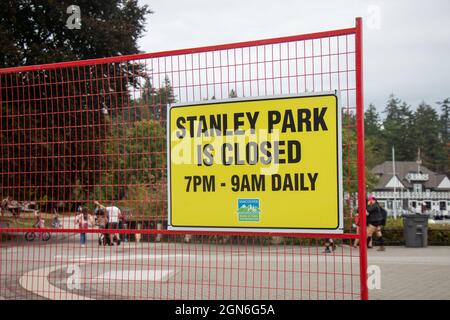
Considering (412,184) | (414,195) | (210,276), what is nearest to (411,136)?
(412,184)

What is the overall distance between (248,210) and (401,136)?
120175 millimetres

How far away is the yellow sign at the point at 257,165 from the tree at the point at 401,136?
116051 millimetres

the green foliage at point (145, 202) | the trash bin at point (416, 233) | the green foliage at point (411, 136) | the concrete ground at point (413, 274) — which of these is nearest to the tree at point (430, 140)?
the green foliage at point (411, 136)

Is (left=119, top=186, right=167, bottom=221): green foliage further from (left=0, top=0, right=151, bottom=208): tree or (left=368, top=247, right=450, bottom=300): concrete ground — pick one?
(left=368, top=247, right=450, bottom=300): concrete ground

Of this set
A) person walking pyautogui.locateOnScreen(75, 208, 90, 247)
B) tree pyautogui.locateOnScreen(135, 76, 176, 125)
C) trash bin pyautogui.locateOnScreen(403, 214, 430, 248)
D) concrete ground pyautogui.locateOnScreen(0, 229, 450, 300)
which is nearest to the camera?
tree pyautogui.locateOnScreen(135, 76, 176, 125)

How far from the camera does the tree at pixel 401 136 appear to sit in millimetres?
115000

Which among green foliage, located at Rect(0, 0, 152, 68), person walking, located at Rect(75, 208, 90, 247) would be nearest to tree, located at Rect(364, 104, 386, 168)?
green foliage, located at Rect(0, 0, 152, 68)

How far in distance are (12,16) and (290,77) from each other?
708 inches

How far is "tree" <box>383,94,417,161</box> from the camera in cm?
11500

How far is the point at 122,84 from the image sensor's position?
5.34 m

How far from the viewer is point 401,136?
118562 mm
